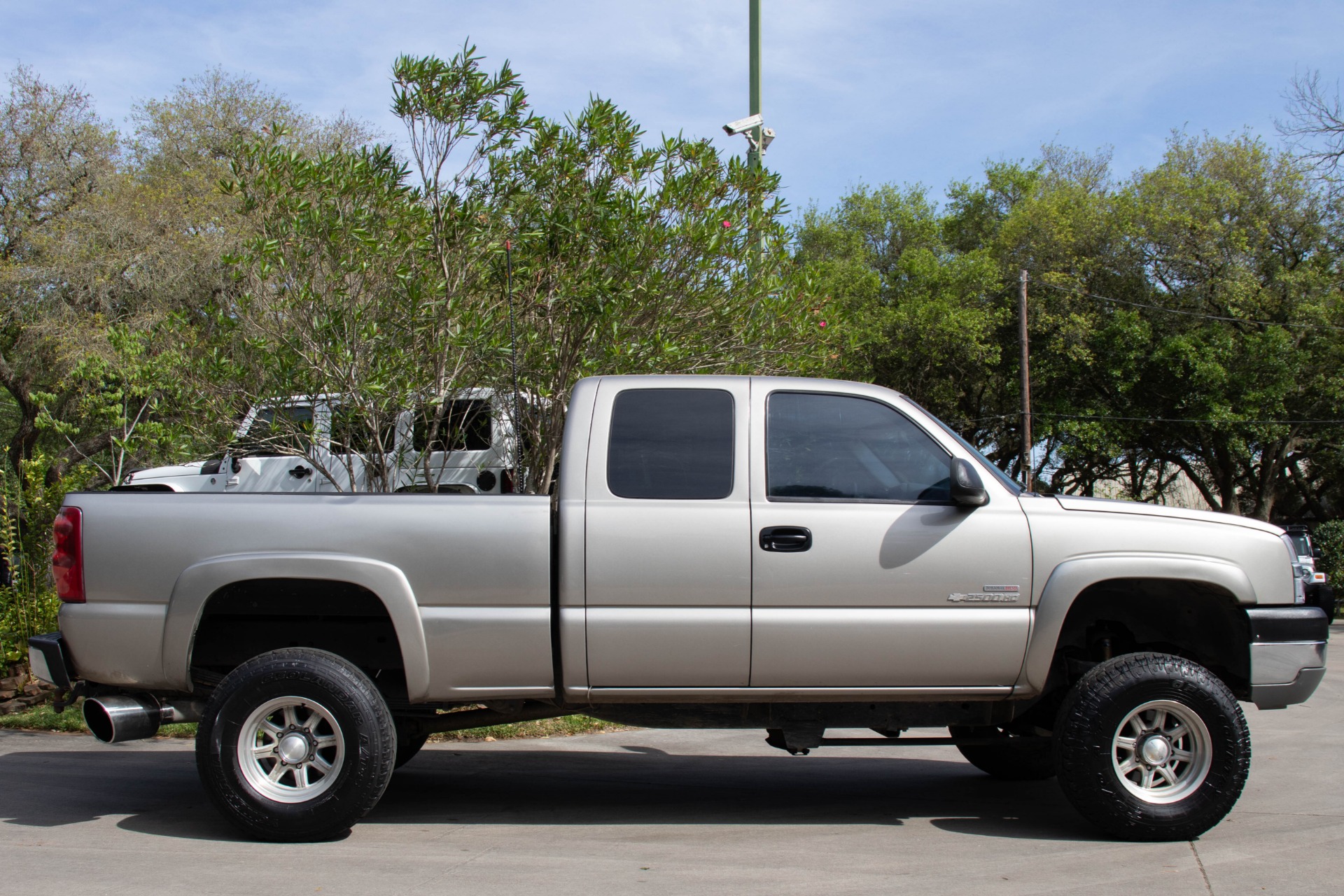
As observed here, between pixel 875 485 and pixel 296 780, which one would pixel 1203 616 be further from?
pixel 296 780

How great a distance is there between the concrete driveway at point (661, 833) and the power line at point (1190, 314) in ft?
61.9

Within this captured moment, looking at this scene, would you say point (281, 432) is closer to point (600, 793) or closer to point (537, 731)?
point (537, 731)

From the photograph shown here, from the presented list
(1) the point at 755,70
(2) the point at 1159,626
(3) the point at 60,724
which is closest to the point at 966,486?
(2) the point at 1159,626

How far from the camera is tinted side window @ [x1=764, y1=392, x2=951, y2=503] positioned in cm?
518

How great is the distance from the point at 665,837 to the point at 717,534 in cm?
145

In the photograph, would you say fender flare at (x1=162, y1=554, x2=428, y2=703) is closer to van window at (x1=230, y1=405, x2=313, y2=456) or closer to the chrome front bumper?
van window at (x1=230, y1=405, x2=313, y2=456)

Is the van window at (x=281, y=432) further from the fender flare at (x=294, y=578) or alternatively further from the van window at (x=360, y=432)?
the fender flare at (x=294, y=578)

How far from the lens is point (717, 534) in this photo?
5.02 metres

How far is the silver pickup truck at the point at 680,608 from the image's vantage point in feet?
16.4

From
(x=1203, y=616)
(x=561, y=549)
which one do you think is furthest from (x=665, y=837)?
(x=1203, y=616)

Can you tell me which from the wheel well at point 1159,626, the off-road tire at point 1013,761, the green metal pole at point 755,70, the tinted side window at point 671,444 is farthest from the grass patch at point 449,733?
the green metal pole at point 755,70

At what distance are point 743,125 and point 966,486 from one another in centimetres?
701

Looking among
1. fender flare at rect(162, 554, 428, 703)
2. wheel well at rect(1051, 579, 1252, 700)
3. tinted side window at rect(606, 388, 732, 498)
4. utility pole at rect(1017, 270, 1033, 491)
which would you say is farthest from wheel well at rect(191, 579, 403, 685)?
utility pole at rect(1017, 270, 1033, 491)

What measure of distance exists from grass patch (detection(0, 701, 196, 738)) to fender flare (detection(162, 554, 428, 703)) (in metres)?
3.37
